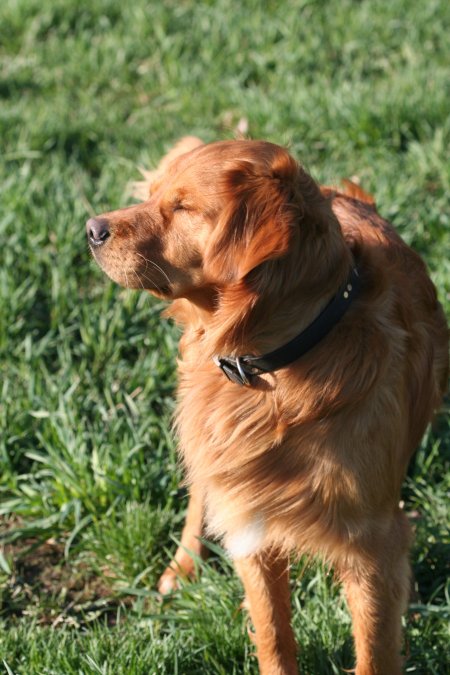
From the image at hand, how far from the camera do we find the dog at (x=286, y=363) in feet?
7.62

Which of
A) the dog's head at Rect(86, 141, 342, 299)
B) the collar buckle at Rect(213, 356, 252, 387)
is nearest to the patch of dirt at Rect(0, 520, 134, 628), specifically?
the collar buckle at Rect(213, 356, 252, 387)

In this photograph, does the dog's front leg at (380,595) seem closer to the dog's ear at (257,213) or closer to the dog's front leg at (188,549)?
the dog's front leg at (188,549)

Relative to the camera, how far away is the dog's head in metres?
2.26

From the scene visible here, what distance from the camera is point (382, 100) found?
5.11 metres

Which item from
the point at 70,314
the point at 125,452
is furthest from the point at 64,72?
the point at 125,452

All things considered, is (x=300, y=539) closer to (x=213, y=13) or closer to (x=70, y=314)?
(x=70, y=314)

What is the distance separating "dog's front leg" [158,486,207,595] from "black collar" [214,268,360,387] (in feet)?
2.75

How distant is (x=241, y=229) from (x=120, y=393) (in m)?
1.61

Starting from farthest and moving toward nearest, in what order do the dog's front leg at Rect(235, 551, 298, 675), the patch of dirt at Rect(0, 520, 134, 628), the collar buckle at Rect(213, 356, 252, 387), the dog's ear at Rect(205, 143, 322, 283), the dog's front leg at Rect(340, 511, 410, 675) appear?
the patch of dirt at Rect(0, 520, 134, 628), the dog's front leg at Rect(235, 551, 298, 675), the dog's front leg at Rect(340, 511, 410, 675), the collar buckle at Rect(213, 356, 252, 387), the dog's ear at Rect(205, 143, 322, 283)

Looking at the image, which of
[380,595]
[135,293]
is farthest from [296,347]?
[135,293]

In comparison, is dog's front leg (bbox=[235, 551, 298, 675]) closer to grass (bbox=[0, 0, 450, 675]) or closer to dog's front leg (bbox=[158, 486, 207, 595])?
grass (bbox=[0, 0, 450, 675])

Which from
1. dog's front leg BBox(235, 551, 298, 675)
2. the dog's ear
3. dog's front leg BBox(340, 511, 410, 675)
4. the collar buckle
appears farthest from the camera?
dog's front leg BBox(235, 551, 298, 675)

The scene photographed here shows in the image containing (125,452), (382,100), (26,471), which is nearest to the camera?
(125,452)

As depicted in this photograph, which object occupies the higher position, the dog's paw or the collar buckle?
the collar buckle
